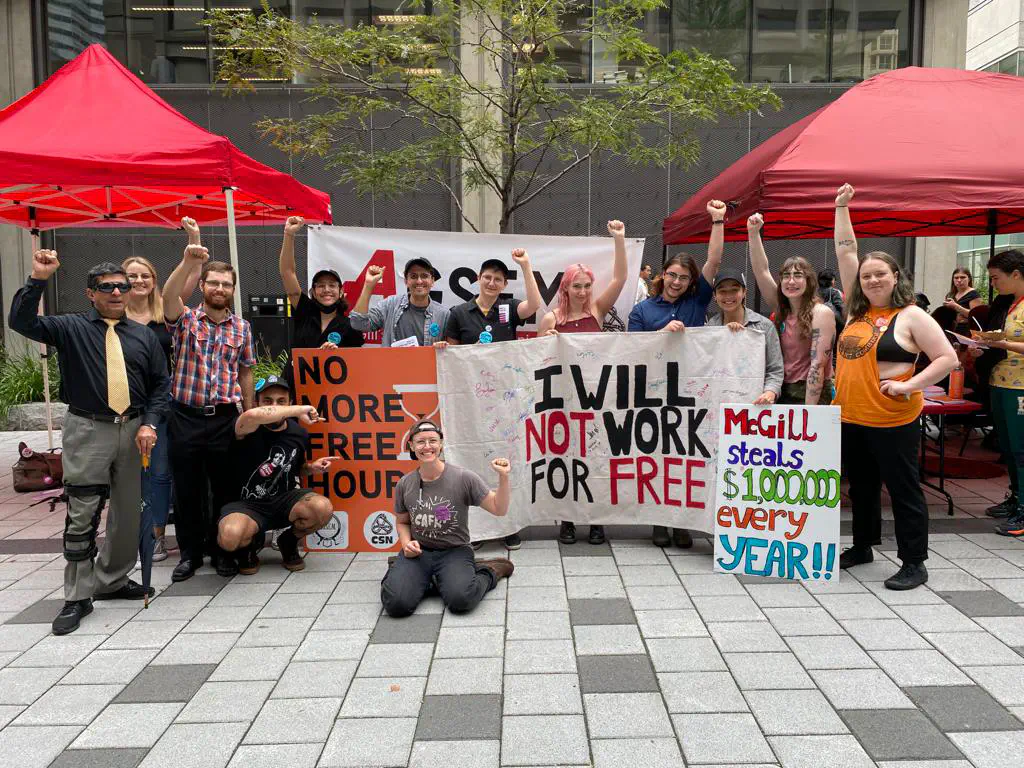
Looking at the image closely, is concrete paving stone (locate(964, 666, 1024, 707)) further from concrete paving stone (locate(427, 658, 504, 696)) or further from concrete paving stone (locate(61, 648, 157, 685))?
concrete paving stone (locate(61, 648, 157, 685))

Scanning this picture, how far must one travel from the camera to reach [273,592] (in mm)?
4809

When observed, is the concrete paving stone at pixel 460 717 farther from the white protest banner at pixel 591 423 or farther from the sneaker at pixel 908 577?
the sneaker at pixel 908 577

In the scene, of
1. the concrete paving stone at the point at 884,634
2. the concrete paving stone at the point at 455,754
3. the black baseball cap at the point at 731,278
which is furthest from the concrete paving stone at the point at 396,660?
the black baseball cap at the point at 731,278

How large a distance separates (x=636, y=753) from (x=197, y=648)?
7.46 ft

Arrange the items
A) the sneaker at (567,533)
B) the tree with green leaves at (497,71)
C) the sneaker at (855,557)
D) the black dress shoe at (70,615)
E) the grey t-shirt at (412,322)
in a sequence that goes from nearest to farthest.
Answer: the black dress shoe at (70,615) < the sneaker at (855,557) < the sneaker at (567,533) < the grey t-shirt at (412,322) < the tree with green leaves at (497,71)

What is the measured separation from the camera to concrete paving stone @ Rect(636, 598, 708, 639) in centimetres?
408

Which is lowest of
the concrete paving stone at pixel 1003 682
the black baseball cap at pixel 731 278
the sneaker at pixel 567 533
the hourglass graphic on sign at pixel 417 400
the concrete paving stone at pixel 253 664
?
the concrete paving stone at pixel 253 664

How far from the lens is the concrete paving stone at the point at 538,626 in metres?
4.08

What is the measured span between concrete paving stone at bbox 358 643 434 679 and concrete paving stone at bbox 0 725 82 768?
118 centimetres

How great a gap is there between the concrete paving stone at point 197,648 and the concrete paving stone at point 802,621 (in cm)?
280

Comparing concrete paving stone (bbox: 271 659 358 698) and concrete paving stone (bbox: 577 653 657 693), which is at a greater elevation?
concrete paving stone (bbox: 577 653 657 693)

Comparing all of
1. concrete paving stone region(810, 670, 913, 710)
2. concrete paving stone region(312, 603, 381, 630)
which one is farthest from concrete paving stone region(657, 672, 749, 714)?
concrete paving stone region(312, 603, 381, 630)

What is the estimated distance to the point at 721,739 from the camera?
3078 mm

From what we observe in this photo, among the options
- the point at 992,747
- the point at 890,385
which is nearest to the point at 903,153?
the point at 890,385
